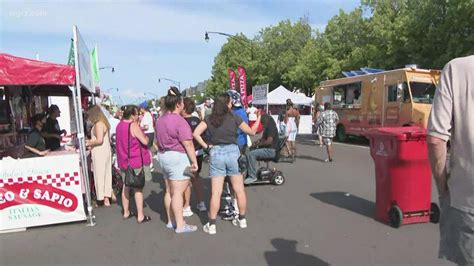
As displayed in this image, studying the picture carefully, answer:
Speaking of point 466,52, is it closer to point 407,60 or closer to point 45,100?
point 407,60

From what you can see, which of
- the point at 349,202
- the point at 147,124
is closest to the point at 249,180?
the point at 349,202

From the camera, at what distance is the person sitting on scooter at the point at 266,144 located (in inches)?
327

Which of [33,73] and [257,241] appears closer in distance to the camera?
[257,241]

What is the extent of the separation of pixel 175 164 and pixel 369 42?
1070 inches

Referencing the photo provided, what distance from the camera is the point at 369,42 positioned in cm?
2983

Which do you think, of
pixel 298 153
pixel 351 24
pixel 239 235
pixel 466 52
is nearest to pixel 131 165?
pixel 239 235

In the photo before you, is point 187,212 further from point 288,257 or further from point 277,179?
point 277,179

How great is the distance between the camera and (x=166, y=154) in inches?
214

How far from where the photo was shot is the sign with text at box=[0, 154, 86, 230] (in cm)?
580

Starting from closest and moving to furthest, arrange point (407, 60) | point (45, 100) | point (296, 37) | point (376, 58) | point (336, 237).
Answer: point (336, 237)
point (45, 100)
point (407, 60)
point (376, 58)
point (296, 37)

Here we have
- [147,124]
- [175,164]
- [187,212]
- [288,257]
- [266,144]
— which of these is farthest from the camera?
[147,124]

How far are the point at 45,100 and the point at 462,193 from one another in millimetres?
14468

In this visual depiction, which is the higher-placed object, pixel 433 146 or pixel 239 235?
pixel 433 146

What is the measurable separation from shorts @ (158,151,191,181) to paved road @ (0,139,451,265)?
2.51ft
